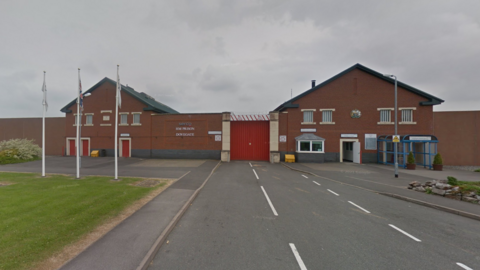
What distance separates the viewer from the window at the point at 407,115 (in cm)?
2054

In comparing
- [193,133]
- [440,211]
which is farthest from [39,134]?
[440,211]

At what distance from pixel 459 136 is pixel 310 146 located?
16.7 meters

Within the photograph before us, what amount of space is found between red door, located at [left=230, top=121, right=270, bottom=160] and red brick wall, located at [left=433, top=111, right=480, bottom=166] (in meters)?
19.6

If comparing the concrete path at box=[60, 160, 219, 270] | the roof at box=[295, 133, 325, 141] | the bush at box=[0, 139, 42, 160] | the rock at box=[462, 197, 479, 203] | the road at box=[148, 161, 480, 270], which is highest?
the roof at box=[295, 133, 325, 141]

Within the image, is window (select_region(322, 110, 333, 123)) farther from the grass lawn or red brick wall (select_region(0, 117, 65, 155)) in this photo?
red brick wall (select_region(0, 117, 65, 155))

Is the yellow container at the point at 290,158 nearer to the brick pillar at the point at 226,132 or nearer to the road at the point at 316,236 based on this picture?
the brick pillar at the point at 226,132

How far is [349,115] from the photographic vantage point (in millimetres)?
21078

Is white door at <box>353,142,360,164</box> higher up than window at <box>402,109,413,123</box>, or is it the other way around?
window at <box>402,109,413,123</box>

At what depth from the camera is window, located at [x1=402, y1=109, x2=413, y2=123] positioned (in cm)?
2054

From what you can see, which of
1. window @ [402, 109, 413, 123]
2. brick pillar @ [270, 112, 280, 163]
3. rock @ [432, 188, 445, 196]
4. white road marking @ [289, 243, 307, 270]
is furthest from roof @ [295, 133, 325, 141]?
white road marking @ [289, 243, 307, 270]

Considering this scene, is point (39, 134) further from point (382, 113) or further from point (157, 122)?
point (382, 113)

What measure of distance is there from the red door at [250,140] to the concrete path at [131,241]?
15398mm

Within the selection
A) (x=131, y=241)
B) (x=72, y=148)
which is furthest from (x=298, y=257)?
(x=72, y=148)

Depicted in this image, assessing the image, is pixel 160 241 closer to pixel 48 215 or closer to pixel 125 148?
pixel 48 215
